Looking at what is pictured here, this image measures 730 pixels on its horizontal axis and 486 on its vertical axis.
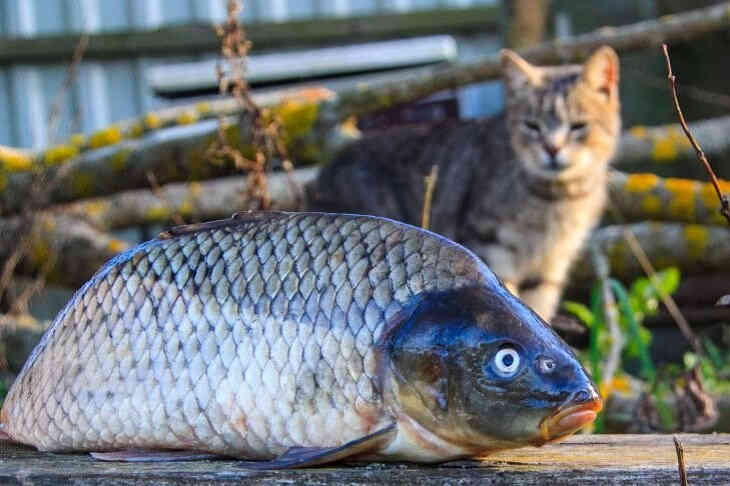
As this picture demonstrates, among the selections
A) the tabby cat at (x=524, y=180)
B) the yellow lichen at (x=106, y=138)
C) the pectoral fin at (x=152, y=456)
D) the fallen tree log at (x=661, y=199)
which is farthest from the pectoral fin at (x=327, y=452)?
the yellow lichen at (x=106, y=138)

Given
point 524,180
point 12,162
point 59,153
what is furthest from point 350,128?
point 12,162

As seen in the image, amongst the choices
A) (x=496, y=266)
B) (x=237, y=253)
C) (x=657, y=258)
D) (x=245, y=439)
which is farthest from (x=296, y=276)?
(x=657, y=258)

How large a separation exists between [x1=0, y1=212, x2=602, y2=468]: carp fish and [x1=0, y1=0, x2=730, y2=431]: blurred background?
1.79 meters

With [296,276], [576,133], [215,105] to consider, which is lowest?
[296,276]

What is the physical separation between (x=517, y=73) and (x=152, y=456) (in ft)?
11.9

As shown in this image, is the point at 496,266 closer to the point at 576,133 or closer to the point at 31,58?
the point at 576,133

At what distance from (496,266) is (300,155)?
1143 mm

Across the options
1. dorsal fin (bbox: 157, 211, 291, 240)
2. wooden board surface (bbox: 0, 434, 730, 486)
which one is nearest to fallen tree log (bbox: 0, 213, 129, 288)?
dorsal fin (bbox: 157, 211, 291, 240)

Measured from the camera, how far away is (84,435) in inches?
60.6

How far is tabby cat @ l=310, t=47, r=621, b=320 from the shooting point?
4.73 meters

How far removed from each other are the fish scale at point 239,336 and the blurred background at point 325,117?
1778mm

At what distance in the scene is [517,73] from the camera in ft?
15.7

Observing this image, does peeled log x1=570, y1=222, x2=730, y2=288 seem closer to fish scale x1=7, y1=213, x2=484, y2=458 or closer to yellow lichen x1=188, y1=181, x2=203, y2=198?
yellow lichen x1=188, y1=181, x2=203, y2=198

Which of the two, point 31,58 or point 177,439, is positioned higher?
point 31,58
